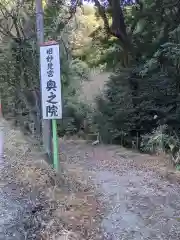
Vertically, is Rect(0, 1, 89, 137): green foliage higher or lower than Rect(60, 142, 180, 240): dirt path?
higher

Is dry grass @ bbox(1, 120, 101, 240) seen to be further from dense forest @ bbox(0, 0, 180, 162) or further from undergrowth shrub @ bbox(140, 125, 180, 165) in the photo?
undergrowth shrub @ bbox(140, 125, 180, 165)

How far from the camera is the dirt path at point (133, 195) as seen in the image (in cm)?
455

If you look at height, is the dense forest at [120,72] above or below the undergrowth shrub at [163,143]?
above

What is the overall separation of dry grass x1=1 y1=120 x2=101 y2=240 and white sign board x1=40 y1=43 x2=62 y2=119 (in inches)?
36.7

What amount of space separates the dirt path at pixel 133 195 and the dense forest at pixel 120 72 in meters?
1.33

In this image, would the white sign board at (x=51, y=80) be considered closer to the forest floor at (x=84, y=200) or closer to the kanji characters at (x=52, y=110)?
the kanji characters at (x=52, y=110)

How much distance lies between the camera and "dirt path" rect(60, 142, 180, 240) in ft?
14.9

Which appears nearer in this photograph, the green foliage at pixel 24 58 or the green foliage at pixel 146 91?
the green foliage at pixel 24 58

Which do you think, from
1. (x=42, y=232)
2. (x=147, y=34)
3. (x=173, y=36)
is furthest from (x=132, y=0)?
(x=42, y=232)

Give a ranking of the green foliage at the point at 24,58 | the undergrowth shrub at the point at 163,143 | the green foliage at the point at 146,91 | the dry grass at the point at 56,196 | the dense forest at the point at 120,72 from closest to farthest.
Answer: the dry grass at the point at 56,196
the undergrowth shrub at the point at 163,143
the green foliage at the point at 24,58
the dense forest at the point at 120,72
the green foliage at the point at 146,91

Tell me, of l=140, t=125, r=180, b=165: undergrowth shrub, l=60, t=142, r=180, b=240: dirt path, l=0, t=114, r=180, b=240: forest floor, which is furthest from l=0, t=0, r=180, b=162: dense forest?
l=0, t=114, r=180, b=240: forest floor

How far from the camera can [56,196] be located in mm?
5047

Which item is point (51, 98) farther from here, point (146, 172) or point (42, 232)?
point (146, 172)

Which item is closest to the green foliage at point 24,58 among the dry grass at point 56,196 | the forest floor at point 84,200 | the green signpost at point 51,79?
the forest floor at point 84,200
